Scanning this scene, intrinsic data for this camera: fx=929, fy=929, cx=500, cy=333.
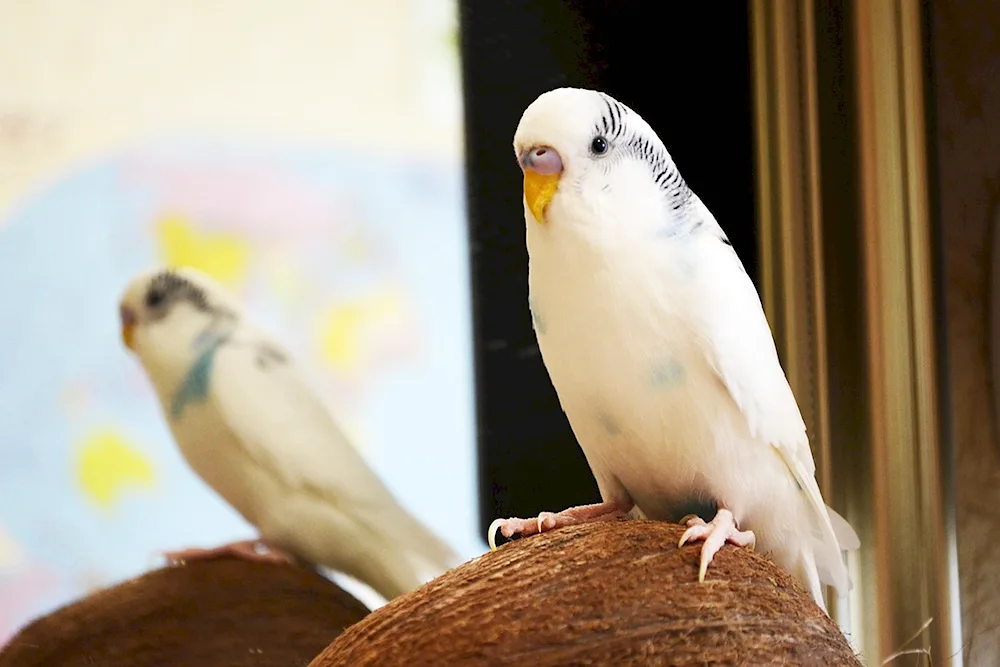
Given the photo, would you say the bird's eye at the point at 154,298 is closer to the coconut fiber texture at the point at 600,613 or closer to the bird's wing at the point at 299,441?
the bird's wing at the point at 299,441

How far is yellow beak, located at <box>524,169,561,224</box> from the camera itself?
0.72m

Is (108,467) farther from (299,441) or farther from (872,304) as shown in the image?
(872,304)

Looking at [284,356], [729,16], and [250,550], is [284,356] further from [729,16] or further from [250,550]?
[729,16]

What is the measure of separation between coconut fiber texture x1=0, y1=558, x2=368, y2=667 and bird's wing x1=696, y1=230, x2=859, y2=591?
0.62 m

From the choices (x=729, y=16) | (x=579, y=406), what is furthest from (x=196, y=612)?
(x=729, y=16)

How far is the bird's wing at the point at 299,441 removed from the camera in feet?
3.97

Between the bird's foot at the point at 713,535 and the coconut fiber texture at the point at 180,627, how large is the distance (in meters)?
0.57

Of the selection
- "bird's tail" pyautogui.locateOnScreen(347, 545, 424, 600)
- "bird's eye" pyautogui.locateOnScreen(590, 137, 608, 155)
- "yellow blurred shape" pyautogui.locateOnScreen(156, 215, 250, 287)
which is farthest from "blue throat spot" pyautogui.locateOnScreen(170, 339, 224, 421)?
"bird's eye" pyautogui.locateOnScreen(590, 137, 608, 155)

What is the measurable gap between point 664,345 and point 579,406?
90mm

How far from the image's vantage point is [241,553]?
1.19 meters

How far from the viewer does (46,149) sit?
117 centimetres

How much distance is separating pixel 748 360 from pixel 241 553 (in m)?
0.73

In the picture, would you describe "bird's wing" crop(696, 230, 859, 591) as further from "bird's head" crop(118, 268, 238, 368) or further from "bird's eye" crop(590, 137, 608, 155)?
"bird's head" crop(118, 268, 238, 368)

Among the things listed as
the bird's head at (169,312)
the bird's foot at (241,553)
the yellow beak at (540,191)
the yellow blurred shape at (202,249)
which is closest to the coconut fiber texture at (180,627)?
the bird's foot at (241,553)
